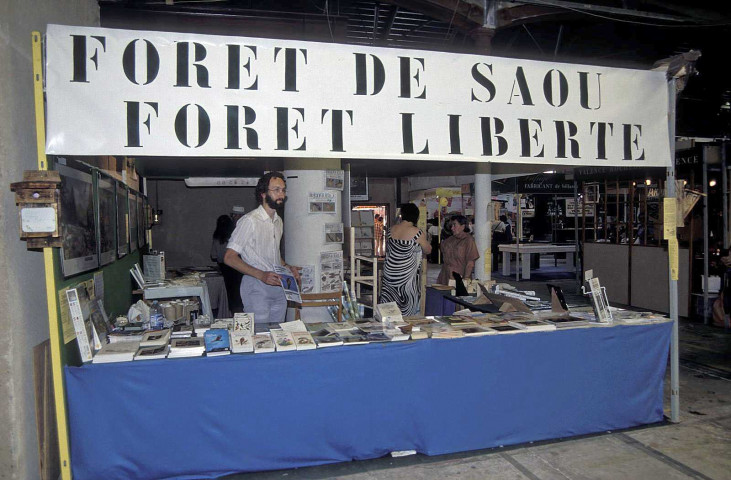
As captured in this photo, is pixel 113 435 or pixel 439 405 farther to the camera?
pixel 439 405

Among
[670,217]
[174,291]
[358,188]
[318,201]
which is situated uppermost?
[358,188]

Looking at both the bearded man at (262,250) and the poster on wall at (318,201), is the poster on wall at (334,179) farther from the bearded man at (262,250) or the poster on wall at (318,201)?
the bearded man at (262,250)

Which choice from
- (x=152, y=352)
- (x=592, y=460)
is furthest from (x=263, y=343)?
(x=592, y=460)

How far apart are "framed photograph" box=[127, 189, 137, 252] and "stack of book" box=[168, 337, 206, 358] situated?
2.56 metres

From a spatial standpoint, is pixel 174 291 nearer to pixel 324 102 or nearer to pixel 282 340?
pixel 282 340

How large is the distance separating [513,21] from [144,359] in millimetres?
5950

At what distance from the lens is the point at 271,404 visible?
2.88 m

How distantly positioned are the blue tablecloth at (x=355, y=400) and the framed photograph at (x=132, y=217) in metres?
2.76

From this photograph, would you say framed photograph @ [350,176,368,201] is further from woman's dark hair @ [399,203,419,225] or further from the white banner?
the white banner

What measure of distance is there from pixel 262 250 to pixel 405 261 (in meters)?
1.60

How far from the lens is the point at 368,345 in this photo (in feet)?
9.98

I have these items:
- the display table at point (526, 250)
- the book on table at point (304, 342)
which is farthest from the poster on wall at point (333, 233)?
the display table at point (526, 250)

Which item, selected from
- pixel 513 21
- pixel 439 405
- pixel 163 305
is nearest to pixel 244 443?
pixel 439 405

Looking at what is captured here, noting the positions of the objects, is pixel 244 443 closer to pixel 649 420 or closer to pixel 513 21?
pixel 649 420
